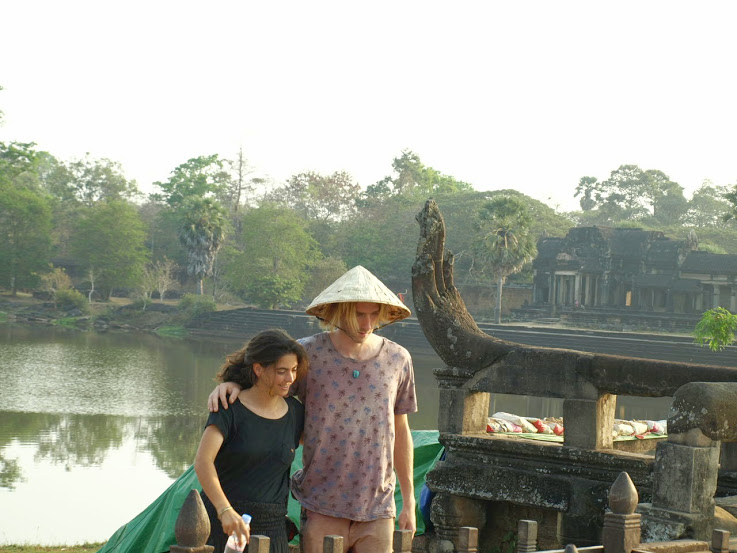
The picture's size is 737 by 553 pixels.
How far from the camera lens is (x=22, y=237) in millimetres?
60062

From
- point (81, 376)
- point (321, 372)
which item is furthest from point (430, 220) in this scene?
point (81, 376)

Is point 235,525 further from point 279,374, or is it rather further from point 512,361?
point 512,361

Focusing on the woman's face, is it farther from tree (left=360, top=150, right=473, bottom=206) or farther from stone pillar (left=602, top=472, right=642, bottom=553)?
tree (left=360, top=150, right=473, bottom=206)

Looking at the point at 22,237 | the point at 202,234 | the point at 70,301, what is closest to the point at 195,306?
the point at 202,234

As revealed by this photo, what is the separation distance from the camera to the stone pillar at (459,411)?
6.71 m

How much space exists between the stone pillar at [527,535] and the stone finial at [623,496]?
0.36 m

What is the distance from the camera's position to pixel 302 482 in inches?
158

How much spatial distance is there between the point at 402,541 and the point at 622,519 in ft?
3.50

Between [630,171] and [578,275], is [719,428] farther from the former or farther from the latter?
[630,171]

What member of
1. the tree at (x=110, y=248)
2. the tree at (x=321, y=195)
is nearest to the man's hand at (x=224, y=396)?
the tree at (x=110, y=248)

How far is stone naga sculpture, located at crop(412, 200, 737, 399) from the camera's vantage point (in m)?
5.82

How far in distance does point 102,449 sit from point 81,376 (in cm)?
1274

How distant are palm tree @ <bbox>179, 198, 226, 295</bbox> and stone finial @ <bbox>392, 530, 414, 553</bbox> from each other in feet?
171

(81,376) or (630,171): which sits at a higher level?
(630,171)
